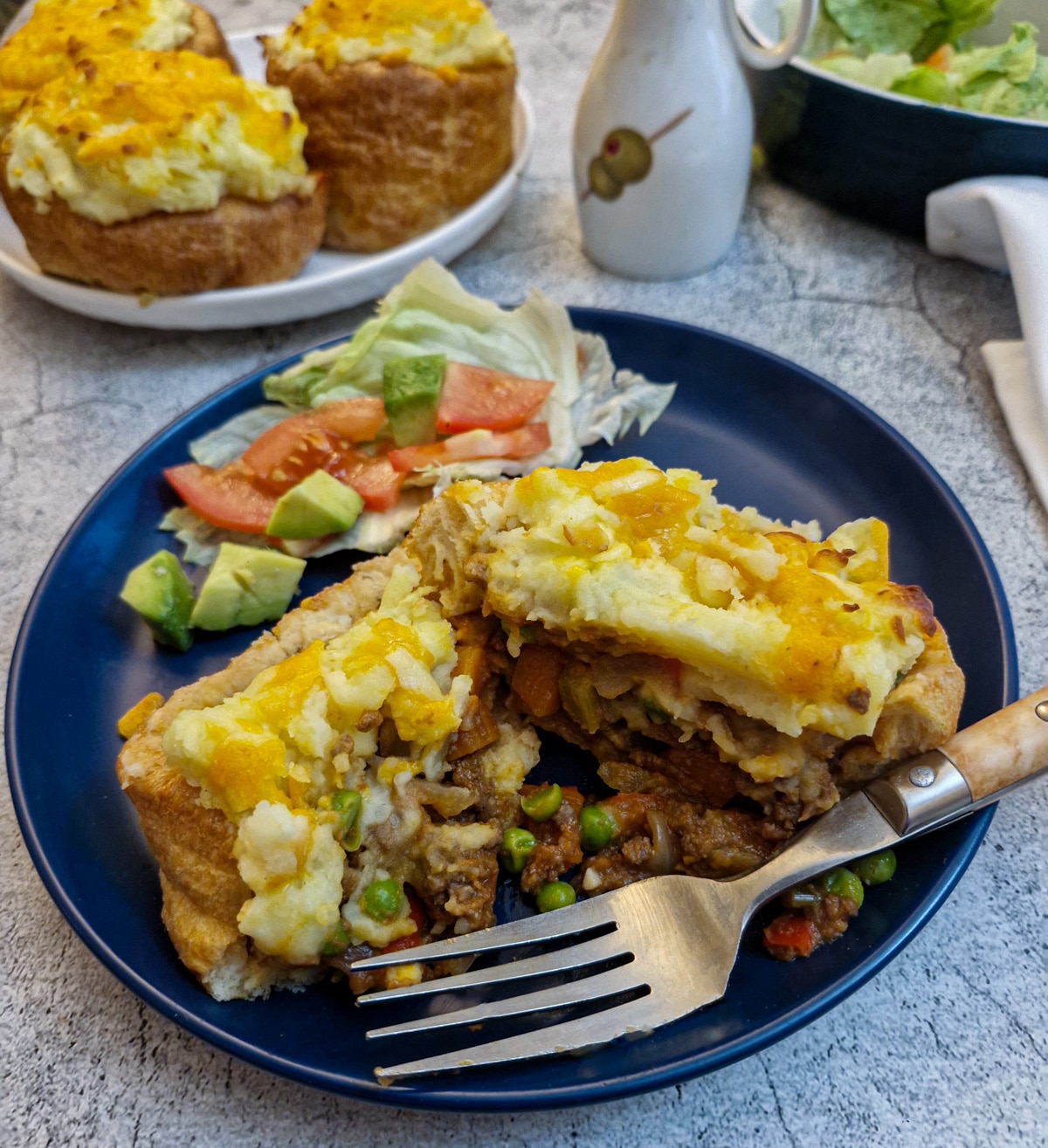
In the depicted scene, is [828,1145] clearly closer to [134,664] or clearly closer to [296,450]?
[134,664]

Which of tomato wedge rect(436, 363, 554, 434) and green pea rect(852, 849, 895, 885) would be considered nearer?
green pea rect(852, 849, 895, 885)

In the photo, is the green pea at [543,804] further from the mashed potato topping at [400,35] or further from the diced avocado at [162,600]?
the mashed potato topping at [400,35]

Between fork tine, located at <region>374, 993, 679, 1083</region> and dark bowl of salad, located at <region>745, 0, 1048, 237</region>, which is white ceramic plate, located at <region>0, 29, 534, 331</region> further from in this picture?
fork tine, located at <region>374, 993, 679, 1083</region>

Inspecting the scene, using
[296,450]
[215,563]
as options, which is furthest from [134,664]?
[296,450]

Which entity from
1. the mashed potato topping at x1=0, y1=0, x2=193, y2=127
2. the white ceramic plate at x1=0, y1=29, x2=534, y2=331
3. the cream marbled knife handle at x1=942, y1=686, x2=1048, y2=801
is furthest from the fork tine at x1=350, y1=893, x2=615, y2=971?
the mashed potato topping at x1=0, y1=0, x2=193, y2=127

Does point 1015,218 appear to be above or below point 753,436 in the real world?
above

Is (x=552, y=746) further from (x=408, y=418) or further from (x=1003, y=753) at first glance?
(x=408, y=418)

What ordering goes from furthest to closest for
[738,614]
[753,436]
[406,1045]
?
[753,436], [738,614], [406,1045]
